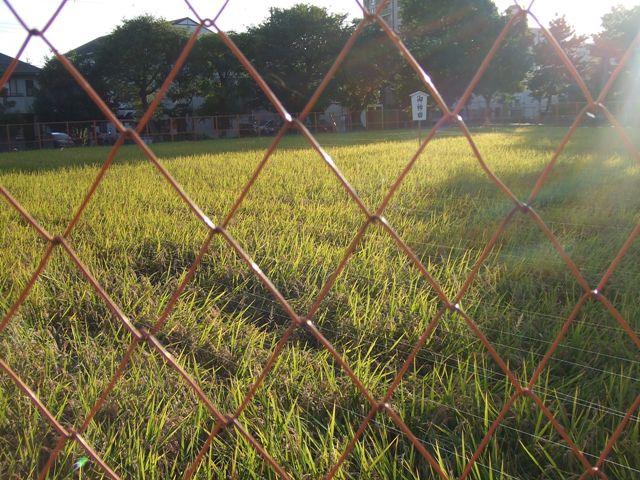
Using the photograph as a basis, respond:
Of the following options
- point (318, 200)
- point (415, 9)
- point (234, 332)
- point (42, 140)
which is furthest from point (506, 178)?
point (415, 9)

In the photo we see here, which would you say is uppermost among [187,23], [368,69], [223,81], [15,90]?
[187,23]

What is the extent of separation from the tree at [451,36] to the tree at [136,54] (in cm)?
907

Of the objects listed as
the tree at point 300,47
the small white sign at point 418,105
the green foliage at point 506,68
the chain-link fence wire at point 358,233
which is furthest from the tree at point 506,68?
the chain-link fence wire at point 358,233

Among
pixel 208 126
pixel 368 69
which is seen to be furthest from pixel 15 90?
pixel 368 69

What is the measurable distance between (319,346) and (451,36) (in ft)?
80.5

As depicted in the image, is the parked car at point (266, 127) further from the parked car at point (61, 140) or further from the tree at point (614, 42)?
the tree at point (614, 42)

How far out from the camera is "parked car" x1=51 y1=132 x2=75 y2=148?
1828 centimetres

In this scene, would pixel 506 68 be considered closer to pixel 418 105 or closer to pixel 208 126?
pixel 208 126

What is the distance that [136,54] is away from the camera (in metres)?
21.6

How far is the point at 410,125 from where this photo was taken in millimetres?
24984

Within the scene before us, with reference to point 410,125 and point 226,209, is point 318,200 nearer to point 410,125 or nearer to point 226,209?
point 226,209

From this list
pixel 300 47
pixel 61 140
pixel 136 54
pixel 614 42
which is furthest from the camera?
pixel 614 42

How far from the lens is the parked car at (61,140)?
60.0 ft

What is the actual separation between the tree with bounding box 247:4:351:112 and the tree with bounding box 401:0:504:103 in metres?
3.17
